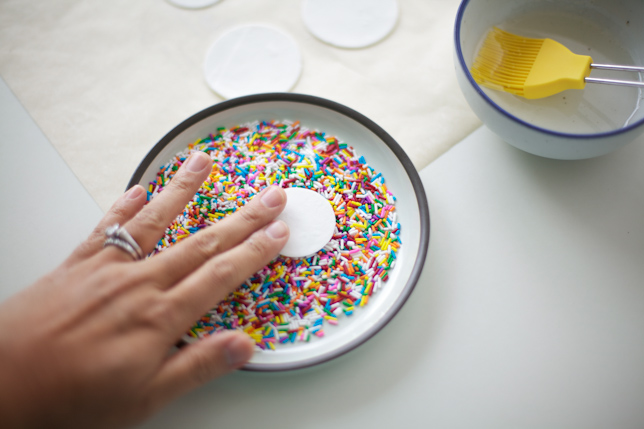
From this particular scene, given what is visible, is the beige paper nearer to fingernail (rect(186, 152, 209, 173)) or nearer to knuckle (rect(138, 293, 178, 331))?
fingernail (rect(186, 152, 209, 173))

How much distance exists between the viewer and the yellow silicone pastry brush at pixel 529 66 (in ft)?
2.70

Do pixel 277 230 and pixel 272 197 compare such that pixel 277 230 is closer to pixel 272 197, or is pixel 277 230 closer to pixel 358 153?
pixel 272 197

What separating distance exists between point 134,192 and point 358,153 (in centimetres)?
45

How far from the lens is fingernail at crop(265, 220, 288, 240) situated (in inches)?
28.8

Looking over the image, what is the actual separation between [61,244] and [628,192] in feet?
4.03

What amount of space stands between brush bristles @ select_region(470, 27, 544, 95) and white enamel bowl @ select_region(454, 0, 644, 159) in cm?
2

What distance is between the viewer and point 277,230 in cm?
74

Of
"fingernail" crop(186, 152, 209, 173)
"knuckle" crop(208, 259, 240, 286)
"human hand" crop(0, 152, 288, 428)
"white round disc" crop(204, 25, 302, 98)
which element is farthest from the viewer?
"white round disc" crop(204, 25, 302, 98)

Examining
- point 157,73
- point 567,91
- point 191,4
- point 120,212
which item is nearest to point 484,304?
point 567,91

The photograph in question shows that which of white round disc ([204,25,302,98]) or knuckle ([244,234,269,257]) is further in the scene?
white round disc ([204,25,302,98])

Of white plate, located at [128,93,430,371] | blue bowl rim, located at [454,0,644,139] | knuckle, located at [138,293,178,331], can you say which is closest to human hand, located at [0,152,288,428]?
knuckle, located at [138,293,178,331]

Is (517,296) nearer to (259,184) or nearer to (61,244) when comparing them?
(259,184)

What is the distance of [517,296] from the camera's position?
0.83 meters

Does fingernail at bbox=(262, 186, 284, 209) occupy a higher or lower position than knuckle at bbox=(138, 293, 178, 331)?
higher
